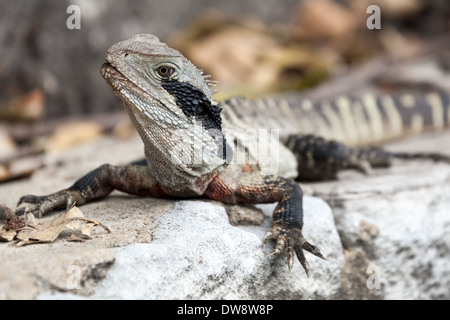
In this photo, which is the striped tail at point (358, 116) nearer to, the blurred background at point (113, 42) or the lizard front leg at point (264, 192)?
the lizard front leg at point (264, 192)

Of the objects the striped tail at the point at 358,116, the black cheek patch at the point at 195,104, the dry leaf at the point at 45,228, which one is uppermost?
the black cheek patch at the point at 195,104

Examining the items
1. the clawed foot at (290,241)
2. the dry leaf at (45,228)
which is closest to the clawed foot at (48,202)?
the dry leaf at (45,228)

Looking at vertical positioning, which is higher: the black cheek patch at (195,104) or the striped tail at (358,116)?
the black cheek patch at (195,104)

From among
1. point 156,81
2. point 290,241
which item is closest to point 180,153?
point 156,81

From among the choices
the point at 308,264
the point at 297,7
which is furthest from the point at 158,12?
the point at 308,264

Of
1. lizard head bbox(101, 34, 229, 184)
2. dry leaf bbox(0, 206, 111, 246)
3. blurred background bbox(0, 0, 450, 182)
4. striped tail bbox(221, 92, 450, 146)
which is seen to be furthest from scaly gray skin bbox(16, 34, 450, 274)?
blurred background bbox(0, 0, 450, 182)

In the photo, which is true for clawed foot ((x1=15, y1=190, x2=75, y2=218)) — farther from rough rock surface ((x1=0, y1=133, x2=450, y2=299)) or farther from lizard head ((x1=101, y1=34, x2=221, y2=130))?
lizard head ((x1=101, y1=34, x2=221, y2=130))
